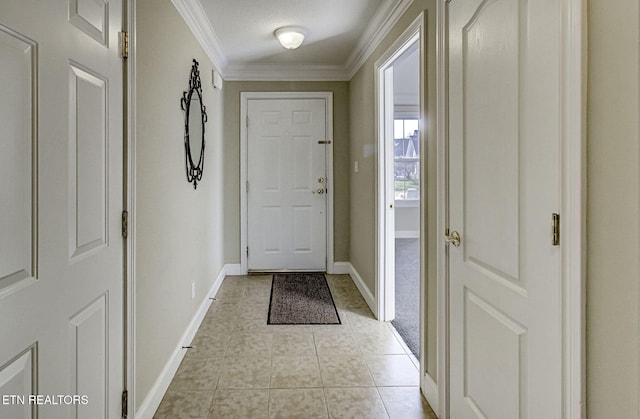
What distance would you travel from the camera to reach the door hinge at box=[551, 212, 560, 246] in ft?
3.48

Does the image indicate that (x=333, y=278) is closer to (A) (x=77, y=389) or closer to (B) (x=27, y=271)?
(A) (x=77, y=389)

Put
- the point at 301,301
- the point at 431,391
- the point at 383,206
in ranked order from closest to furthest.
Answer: the point at 431,391, the point at 383,206, the point at 301,301

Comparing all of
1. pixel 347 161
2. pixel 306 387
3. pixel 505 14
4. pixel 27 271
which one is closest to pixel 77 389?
pixel 27 271

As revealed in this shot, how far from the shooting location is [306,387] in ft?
7.28

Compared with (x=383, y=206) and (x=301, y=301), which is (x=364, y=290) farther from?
(x=383, y=206)

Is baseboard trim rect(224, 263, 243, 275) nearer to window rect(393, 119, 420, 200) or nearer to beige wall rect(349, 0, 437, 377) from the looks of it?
beige wall rect(349, 0, 437, 377)

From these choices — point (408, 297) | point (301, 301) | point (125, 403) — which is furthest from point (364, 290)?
point (125, 403)

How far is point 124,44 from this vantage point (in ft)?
5.19

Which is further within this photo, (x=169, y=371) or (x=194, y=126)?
(x=194, y=126)

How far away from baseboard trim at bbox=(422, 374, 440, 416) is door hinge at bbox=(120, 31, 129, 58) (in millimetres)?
2030

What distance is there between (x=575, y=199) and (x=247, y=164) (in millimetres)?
4040

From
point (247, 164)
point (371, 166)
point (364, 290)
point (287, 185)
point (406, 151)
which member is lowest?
point (364, 290)

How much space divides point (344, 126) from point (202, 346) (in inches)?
116

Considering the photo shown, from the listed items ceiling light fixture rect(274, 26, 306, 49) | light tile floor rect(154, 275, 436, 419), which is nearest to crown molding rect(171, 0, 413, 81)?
ceiling light fixture rect(274, 26, 306, 49)
